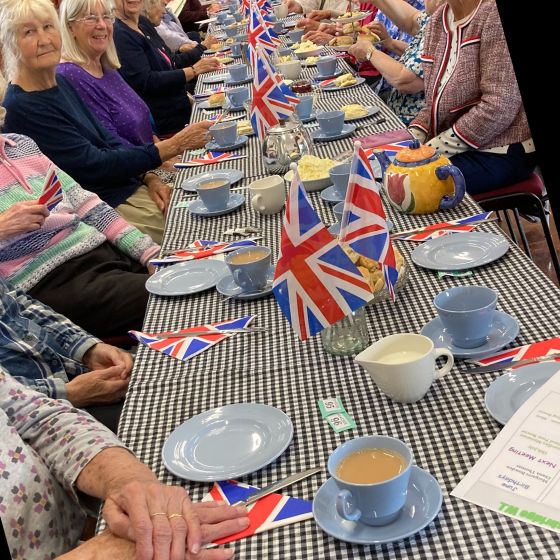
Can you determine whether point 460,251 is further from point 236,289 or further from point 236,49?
point 236,49

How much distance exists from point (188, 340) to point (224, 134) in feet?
4.57

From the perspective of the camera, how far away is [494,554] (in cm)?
74

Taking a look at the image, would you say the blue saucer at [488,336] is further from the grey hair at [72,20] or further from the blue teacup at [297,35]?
the blue teacup at [297,35]

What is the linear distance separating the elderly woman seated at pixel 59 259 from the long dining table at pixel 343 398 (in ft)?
2.00

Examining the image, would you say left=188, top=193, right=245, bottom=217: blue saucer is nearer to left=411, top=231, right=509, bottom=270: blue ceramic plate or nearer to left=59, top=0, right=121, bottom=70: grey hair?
left=411, top=231, right=509, bottom=270: blue ceramic plate

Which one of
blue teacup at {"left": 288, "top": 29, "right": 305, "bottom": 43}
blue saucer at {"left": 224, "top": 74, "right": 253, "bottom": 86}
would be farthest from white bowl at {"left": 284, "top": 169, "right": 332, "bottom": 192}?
blue teacup at {"left": 288, "top": 29, "right": 305, "bottom": 43}

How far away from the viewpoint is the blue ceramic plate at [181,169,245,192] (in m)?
2.21

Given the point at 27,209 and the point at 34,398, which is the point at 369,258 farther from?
the point at 27,209

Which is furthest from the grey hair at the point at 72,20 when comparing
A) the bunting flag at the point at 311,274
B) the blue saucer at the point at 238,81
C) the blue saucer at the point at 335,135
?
the bunting flag at the point at 311,274

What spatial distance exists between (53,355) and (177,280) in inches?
15.3

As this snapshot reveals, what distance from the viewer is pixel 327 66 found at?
3.33 meters

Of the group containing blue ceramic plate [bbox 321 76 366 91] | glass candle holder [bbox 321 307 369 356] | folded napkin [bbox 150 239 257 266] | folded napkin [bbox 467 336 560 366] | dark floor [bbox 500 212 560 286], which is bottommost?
dark floor [bbox 500 212 560 286]

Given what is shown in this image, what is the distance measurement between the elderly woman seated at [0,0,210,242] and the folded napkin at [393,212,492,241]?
4.58 ft

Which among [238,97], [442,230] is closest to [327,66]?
[238,97]
